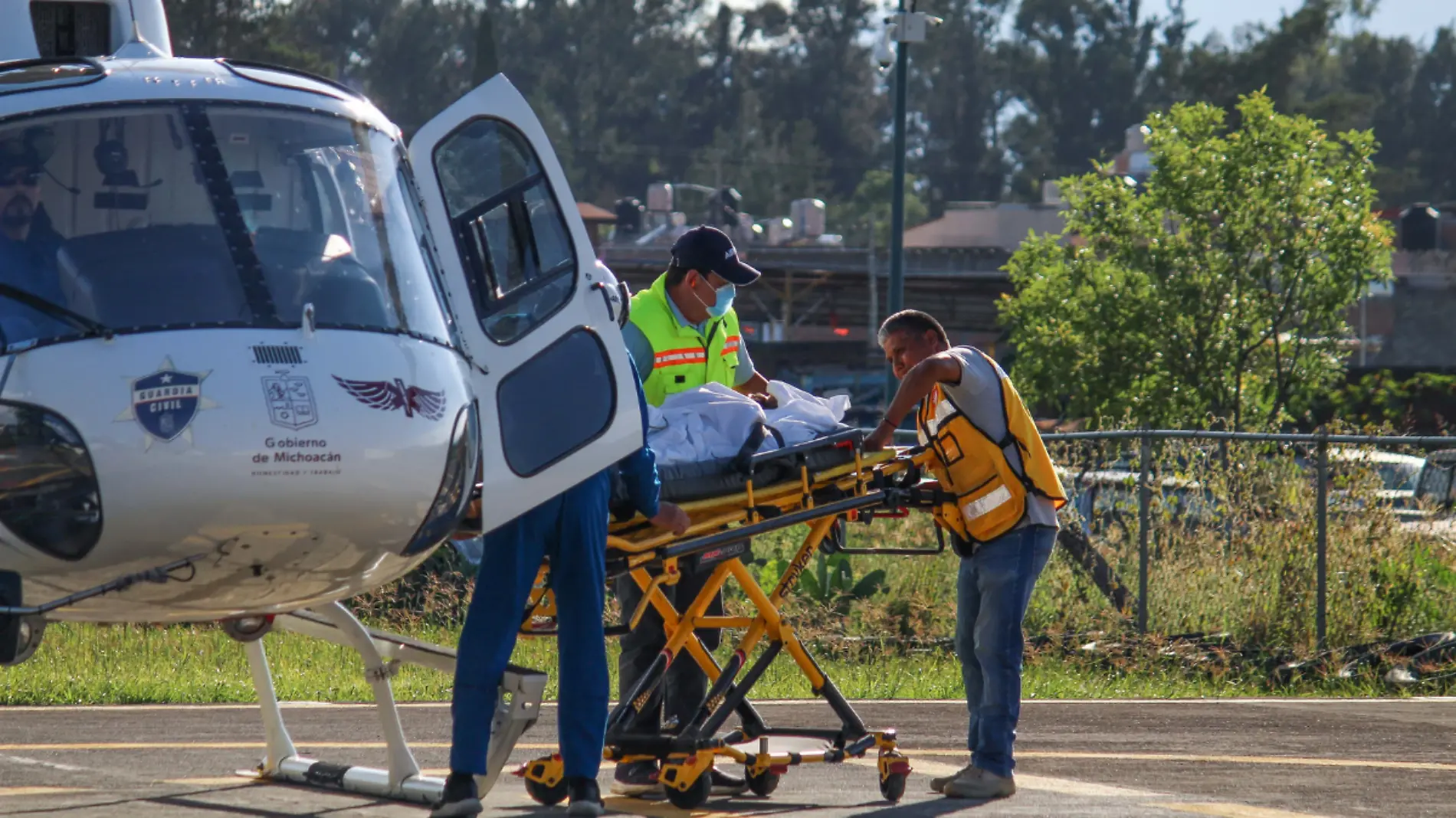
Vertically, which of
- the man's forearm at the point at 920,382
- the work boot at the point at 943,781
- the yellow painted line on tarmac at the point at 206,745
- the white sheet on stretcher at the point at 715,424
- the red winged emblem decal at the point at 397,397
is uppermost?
the red winged emblem decal at the point at 397,397

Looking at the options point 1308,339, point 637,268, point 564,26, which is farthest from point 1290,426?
point 564,26

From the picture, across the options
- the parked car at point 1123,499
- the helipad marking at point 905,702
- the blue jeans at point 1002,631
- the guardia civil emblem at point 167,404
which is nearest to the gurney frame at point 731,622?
the blue jeans at point 1002,631

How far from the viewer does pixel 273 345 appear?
6129mm

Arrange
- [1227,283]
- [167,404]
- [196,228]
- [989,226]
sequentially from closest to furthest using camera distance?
[167,404], [196,228], [1227,283], [989,226]

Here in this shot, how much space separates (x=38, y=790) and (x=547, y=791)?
2096 mm

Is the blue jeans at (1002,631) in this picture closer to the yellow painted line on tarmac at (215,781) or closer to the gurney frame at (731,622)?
the gurney frame at (731,622)

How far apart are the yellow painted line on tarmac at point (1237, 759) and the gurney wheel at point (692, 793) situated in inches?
75.2

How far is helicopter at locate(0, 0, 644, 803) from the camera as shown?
595 centimetres

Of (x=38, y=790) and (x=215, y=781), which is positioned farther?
(x=215, y=781)

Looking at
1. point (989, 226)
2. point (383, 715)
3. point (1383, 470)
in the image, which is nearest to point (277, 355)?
point (383, 715)

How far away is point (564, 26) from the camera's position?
11256cm

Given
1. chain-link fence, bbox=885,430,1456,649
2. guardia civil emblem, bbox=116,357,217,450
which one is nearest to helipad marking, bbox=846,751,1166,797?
guardia civil emblem, bbox=116,357,217,450

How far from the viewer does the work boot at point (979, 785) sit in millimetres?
8008

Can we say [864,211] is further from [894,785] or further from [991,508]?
[894,785]
